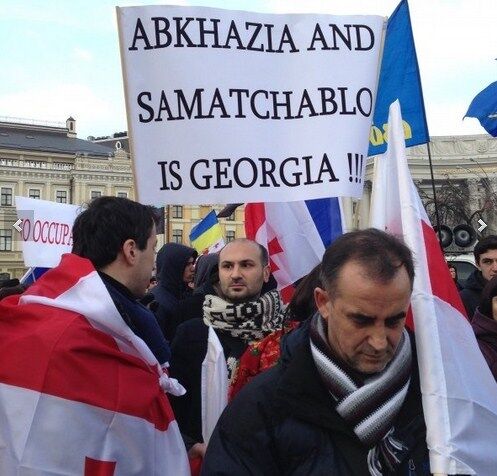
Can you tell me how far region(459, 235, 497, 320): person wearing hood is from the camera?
4.84 m

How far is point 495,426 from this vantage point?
209 cm

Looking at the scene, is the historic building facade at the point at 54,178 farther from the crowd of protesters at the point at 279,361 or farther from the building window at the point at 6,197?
the crowd of protesters at the point at 279,361

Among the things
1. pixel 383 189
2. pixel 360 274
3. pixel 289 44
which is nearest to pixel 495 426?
pixel 360 274

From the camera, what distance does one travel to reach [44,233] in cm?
797

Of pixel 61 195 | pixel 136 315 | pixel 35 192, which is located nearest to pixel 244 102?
pixel 136 315

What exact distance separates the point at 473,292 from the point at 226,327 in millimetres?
2428

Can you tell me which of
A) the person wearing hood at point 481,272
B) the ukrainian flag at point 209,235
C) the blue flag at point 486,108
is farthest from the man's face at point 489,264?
the ukrainian flag at point 209,235

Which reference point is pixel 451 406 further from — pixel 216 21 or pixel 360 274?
pixel 216 21

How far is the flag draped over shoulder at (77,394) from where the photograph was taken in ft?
7.00

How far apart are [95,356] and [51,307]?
22cm

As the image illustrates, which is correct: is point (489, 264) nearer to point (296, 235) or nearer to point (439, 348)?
point (296, 235)

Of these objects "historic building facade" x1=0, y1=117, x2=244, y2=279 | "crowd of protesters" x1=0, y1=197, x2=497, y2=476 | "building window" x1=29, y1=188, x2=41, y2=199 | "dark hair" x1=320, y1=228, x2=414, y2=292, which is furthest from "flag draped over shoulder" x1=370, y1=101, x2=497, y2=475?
"building window" x1=29, y1=188, x2=41, y2=199

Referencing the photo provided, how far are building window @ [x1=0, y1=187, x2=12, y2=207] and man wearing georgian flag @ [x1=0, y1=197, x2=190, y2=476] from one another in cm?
6149

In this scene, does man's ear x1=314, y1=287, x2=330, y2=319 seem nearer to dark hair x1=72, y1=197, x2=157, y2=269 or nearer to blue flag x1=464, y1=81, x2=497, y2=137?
dark hair x1=72, y1=197, x2=157, y2=269
